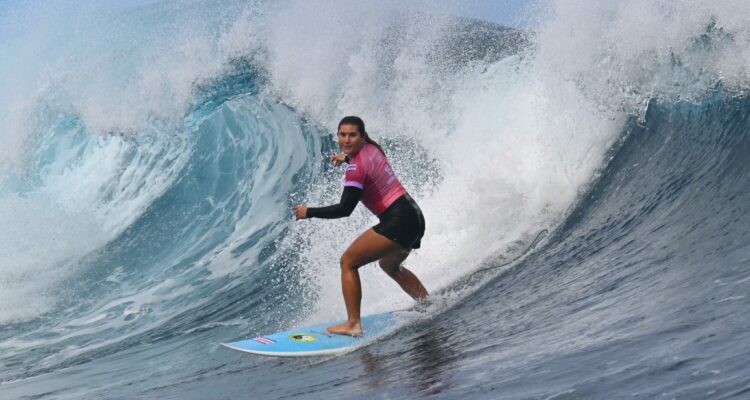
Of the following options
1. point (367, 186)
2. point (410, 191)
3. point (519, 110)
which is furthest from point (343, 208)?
point (519, 110)

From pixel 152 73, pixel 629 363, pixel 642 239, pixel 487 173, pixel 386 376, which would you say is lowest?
pixel 629 363

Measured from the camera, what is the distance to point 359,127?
5574mm

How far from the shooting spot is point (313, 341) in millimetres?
5660

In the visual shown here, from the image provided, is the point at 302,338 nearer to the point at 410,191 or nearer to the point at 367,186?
the point at 367,186

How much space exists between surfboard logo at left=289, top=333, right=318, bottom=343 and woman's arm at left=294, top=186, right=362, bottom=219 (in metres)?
0.85

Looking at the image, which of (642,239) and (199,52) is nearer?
(642,239)

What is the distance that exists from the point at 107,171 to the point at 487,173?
29.6 ft

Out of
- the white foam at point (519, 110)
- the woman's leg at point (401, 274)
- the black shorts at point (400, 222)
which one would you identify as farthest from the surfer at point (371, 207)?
the white foam at point (519, 110)

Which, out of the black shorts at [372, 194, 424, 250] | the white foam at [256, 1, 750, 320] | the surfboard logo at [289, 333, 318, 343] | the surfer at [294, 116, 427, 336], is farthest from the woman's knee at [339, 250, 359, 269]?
the white foam at [256, 1, 750, 320]

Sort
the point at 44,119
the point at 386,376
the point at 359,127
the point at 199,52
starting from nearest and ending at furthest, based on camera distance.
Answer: the point at 386,376
the point at 359,127
the point at 199,52
the point at 44,119

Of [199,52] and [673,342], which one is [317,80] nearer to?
[199,52]

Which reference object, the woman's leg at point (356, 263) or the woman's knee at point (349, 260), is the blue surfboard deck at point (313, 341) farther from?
the woman's knee at point (349, 260)

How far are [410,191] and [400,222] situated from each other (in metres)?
3.62

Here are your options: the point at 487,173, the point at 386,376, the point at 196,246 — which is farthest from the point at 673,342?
the point at 196,246
